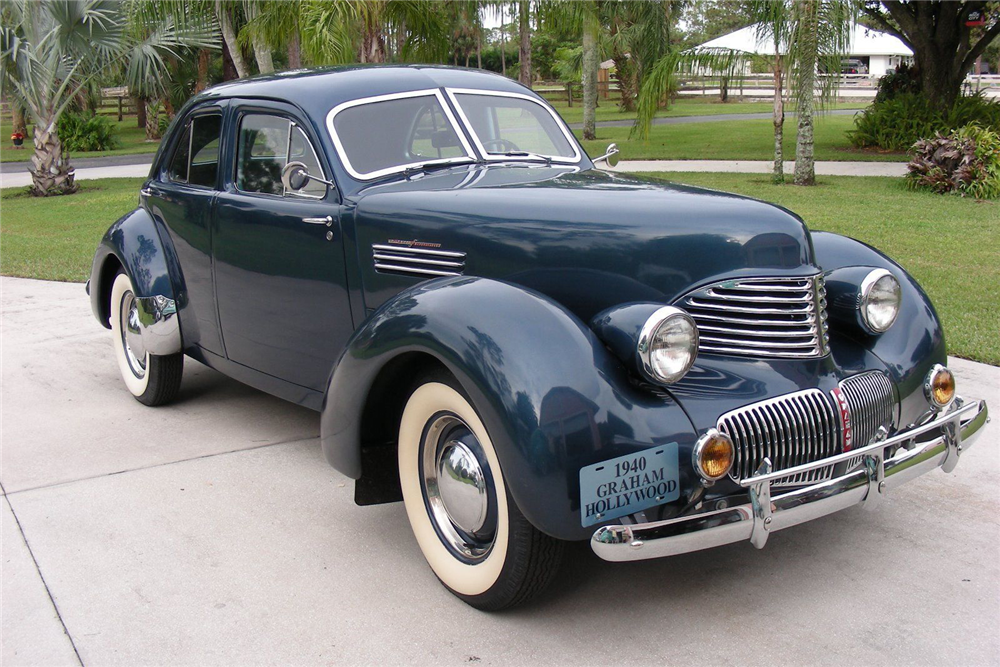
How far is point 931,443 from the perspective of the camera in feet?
10.3

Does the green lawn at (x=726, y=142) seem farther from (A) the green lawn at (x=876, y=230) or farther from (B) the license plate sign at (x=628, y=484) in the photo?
(B) the license plate sign at (x=628, y=484)

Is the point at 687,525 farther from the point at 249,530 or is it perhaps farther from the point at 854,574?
the point at 249,530

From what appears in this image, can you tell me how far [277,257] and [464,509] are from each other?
66.2 inches

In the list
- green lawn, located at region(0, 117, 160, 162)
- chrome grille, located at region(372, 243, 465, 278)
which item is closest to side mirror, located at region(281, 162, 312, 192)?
chrome grille, located at region(372, 243, 465, 278)

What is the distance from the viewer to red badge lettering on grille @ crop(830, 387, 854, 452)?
303 cm

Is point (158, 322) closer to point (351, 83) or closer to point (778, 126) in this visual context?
point (351, 83)

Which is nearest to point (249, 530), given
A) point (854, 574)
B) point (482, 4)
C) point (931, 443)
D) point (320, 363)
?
point (320, 363)

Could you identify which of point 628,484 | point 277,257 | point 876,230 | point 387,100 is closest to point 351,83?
point 387,100

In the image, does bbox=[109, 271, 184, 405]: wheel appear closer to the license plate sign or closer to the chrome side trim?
the chrome side trim

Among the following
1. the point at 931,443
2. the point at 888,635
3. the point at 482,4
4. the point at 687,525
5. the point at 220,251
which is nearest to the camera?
the point at 687,525

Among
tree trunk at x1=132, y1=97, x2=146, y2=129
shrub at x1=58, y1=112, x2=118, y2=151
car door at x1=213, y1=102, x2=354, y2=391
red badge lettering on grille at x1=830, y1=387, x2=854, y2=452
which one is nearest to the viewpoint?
red badge lettering on grille at x1=830, y1=387, x2=854, y2=452

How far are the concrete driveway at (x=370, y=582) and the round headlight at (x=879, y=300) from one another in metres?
0.83

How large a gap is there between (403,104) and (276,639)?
2.39m

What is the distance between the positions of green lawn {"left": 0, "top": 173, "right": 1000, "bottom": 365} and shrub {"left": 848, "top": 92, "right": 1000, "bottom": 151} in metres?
4.09
